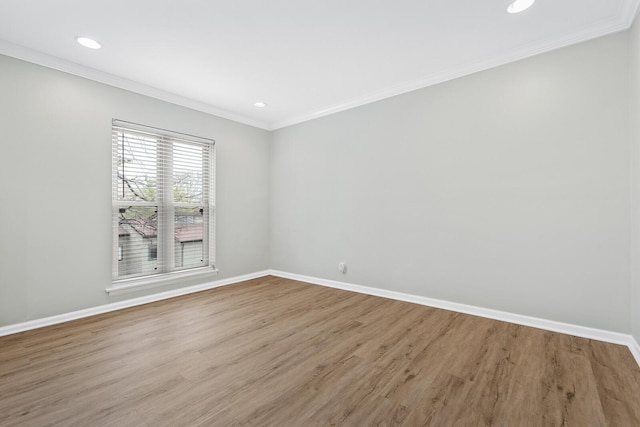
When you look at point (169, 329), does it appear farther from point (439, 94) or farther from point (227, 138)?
point (439, 94)

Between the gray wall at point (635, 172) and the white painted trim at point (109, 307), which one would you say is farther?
the white painted trim at point (109, 307)

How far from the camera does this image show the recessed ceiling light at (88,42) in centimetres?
257

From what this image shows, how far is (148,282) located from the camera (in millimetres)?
3564

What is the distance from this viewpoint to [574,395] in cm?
175

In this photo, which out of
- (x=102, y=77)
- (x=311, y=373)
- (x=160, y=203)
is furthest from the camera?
(x=160, y=203)

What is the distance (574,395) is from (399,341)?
112 cm

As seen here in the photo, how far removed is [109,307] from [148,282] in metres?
0.45

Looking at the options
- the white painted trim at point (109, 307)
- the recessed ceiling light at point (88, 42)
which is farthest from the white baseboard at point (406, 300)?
the recessed ceiling light at point (88, 42)

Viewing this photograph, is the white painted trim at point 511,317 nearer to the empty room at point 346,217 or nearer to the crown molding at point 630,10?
the empty room at point 346,217

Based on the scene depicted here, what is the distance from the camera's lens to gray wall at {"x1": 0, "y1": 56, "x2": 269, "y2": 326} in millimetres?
2691

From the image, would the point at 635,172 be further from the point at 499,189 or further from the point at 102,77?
the point at 102,77

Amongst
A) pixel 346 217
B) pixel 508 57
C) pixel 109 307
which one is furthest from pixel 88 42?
pixel 508 57

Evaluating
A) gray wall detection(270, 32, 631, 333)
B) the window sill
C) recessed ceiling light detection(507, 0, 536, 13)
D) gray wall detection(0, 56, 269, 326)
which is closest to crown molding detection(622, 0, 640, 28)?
gray wall detection(270, 32, 631, 333)

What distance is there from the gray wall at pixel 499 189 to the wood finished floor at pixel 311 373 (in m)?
0.49
